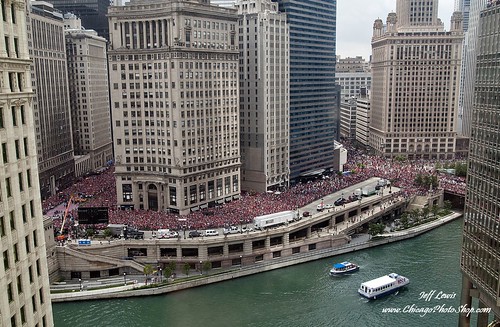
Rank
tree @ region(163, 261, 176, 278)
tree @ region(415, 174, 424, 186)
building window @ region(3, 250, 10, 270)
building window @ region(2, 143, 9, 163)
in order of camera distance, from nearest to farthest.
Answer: building window @ region(3, 250, 10, 270) < building window @ region(2, 143, 9, 163) < tree @ region(163, 261, 176, 278) < tree @ region(415, 174, 424, 186)

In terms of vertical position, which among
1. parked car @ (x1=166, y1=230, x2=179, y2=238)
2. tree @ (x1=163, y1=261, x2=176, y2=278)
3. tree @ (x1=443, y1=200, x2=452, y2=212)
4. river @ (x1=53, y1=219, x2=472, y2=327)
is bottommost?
river @ (x1=53, y1=219, x2=472, y2=327)

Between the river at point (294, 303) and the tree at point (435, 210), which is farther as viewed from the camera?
the tree at point (435, 210)

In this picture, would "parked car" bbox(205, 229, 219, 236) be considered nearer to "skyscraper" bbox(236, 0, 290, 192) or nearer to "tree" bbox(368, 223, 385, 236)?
"tree" bbox(368, 223, 385, 236)

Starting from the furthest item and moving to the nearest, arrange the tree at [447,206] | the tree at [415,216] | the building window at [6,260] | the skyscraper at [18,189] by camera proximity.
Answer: the tree at [447,206], the tree at [415,216], the building window at [6,260], the skyscraper at [18,189]

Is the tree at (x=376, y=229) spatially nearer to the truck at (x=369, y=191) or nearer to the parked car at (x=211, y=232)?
the truck at (x=369, y=191)

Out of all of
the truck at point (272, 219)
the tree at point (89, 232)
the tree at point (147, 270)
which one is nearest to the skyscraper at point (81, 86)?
the tree at point (89, 232)

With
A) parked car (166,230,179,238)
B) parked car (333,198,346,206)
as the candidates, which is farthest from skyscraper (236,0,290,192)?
parked car (166,230,179,238)
